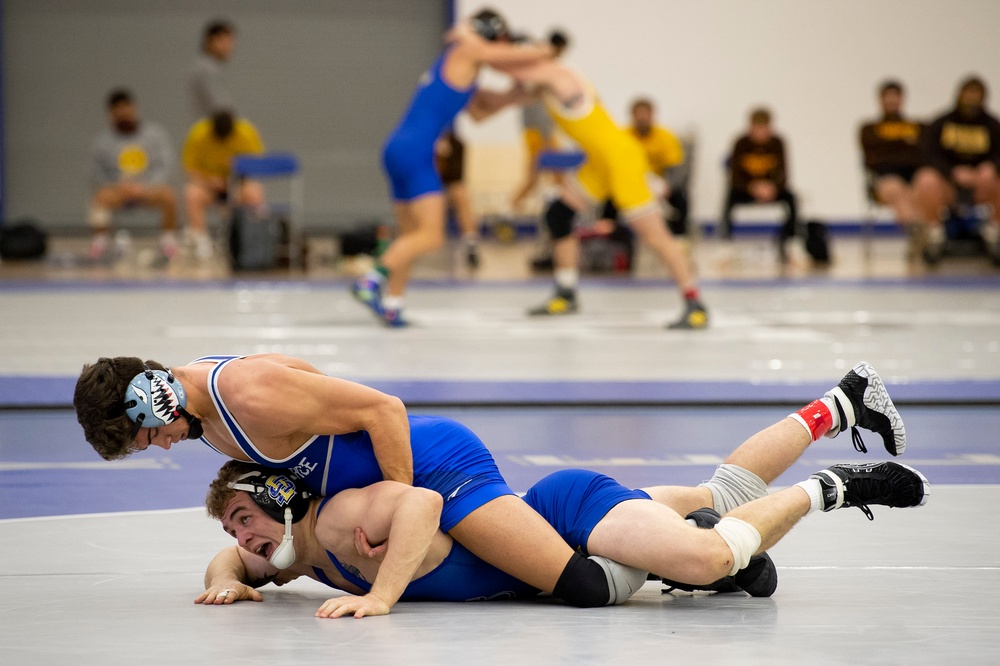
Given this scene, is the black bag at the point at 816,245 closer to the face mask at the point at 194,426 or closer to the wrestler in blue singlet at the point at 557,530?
the wrestler in blue singlet at the point at 557,530

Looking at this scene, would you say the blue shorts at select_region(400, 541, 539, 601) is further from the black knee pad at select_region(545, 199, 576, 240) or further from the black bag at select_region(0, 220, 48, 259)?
the black bag at select_region(0, 220, 48, 259)

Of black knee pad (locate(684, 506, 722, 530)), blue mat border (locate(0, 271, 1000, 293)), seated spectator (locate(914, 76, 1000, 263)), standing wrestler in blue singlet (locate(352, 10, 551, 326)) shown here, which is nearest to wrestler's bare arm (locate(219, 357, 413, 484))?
black knee pad (locate(684, 506, 722, 530))

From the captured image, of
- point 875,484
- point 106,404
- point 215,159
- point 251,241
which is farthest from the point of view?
point 215,159

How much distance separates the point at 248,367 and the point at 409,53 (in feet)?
54.0

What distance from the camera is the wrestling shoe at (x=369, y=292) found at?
827 centimetres

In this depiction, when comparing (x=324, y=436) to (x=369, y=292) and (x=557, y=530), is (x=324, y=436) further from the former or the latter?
(x=369, y=292)

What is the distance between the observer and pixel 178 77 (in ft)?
61.3

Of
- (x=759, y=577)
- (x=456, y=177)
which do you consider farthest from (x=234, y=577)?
(x=456, y=177)

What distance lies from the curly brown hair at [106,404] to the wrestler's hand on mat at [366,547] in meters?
0.51

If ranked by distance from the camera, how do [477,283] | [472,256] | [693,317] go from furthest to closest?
1. [472,256]
2. [477,283]
3. [693,317]

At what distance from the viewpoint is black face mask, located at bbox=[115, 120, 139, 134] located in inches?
553

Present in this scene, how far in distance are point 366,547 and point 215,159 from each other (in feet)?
34.4

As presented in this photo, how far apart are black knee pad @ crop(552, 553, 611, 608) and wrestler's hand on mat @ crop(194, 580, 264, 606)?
27.1 inches

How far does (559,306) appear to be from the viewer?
934 cm
